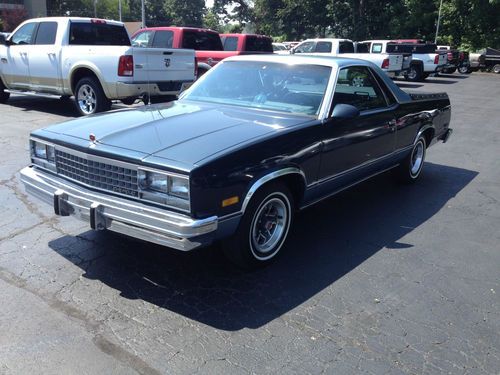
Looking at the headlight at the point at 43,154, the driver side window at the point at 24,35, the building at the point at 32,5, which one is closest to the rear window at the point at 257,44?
the driver side window at the point at 24,35

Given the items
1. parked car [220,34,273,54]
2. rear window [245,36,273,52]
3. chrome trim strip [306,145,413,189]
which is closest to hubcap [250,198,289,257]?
chrome trim strip [306,145,413,189]

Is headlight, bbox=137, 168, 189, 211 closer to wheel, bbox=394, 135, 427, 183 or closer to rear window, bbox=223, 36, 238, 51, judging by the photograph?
wheel, bbox=394, 135, 427, 183

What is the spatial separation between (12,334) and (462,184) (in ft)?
18.5

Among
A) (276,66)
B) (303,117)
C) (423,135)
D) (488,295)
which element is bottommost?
(488,295)

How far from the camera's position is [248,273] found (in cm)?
378

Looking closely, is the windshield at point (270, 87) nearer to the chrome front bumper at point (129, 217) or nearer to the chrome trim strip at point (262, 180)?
the chrome trim strip at point (262, 180)

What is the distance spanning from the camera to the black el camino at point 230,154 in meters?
3.20

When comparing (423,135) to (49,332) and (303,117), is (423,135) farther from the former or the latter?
(49,332)

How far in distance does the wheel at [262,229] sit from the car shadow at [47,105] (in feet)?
25.9

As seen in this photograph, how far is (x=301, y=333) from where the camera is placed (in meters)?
3.02

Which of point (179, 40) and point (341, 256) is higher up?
point (179, 40)

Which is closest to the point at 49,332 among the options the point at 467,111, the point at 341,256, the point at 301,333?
the point at 301,333

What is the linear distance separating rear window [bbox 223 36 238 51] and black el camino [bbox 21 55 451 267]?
10984 millimetres

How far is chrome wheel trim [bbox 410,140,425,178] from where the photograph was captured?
20.6ft
